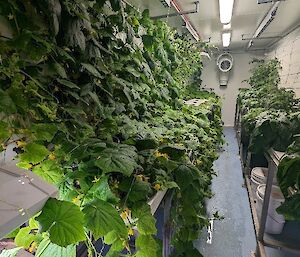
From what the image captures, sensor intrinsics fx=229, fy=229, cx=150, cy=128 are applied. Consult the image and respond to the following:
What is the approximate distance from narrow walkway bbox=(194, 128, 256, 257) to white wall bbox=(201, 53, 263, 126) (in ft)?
15.0

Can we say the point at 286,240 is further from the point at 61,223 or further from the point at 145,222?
the point at 61,223

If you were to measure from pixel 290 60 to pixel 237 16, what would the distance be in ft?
5.22

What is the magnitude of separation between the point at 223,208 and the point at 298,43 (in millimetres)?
3351

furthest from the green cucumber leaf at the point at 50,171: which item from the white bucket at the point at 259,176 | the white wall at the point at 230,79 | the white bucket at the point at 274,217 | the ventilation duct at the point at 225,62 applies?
the white wall at the point at 230,79

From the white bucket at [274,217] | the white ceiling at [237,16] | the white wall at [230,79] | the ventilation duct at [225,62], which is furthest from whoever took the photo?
the white wall at [230,79]

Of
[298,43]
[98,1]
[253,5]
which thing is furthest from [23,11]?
[298,43]

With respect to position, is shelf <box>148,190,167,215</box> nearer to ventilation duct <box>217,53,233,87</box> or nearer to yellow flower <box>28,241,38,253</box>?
yellow flower <box>28,241,38,253</box>

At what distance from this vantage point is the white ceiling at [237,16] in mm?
3080

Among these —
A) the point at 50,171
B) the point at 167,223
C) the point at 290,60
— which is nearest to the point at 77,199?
the point at 50,171

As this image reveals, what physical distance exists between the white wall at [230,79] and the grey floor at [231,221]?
4.58 metres

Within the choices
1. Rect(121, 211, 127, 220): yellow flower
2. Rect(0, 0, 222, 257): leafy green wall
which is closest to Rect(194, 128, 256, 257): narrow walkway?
Rect(0, 0, 222, 257): leafy green wall

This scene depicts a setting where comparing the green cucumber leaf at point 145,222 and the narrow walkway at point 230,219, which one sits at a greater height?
the green cucumber leaf at point 145,222

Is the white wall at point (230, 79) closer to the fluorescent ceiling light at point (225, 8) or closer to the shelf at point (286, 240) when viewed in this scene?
the fluorescent ceiling light at point (225, 8)

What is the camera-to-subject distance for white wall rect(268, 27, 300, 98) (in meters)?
4.16
